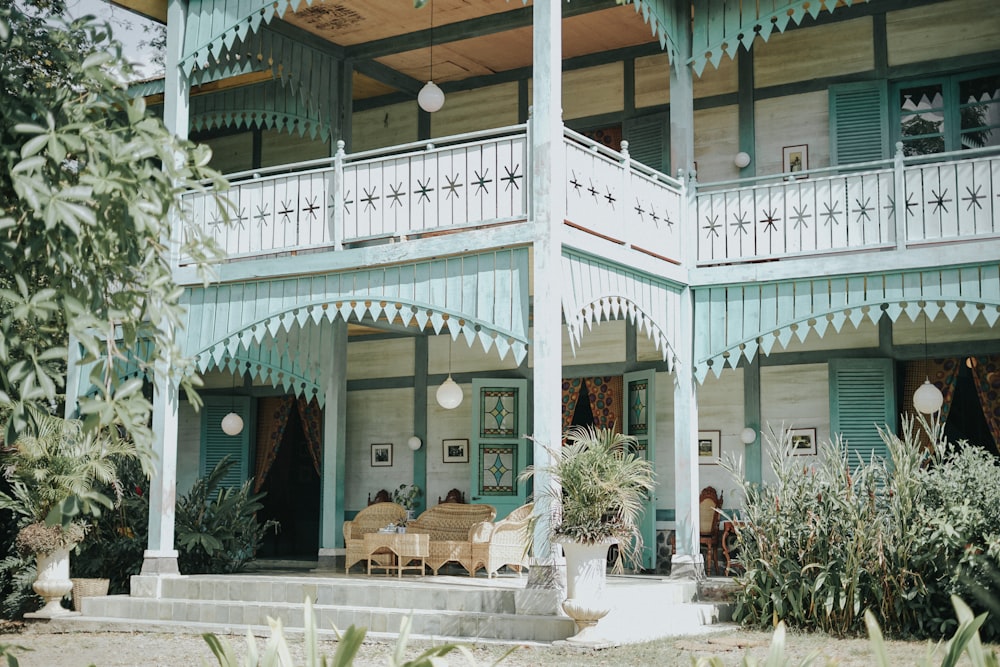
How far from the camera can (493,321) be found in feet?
33.4

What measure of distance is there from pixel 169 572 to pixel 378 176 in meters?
4.52

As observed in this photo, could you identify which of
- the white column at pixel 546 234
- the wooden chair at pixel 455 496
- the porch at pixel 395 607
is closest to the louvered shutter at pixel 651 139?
the white column at pixel 546 234

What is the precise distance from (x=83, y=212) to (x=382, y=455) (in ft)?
39.1

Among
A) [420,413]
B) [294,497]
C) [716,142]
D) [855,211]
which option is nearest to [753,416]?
[855,211]

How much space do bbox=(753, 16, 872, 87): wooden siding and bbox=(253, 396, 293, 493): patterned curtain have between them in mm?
7618

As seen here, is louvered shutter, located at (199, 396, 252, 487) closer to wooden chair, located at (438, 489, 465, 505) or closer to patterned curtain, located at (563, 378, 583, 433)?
wooden chair, located at (438, 489, 465, 505)

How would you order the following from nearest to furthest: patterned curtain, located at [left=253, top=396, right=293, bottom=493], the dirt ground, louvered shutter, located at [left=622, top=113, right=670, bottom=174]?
the dirt ground < louvered shutter, located at [left=622, top=113, right=670, bottom=174] < patterned curtain, located at [left=253, top=396, right=293, bottom=493]

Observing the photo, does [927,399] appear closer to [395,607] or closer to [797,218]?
[797,218]

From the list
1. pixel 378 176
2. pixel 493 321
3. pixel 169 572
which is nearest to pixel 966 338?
pixel 493 321

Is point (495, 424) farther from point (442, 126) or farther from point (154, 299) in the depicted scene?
point (154, 299)

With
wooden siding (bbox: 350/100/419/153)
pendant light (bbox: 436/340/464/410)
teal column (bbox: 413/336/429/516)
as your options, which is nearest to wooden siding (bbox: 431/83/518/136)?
wooden siding (bbox: 350/100/419/153)

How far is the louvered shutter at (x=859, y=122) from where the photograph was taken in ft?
40.7

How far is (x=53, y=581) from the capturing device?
12.1 meters

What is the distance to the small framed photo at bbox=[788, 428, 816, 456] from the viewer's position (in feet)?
41.2
